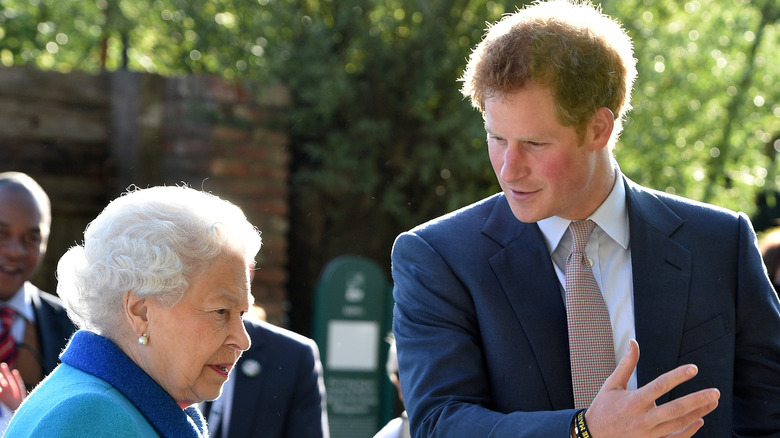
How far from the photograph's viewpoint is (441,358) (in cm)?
224

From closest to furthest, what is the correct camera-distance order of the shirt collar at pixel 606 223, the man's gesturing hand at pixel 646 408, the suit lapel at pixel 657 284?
the man's gesturing hand at pixel 646 408, the suit lapel at pixel 657 284, the shirt collar at pixel 606 223

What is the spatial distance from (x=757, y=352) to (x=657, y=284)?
0.28 m

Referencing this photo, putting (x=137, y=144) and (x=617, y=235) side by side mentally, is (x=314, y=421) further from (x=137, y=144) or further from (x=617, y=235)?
(x=137, y=144)

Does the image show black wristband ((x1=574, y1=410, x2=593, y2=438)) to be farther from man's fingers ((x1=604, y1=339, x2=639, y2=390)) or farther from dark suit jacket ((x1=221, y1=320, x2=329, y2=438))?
dark suit jacket ((x1=221, y1=320, x2=329, y2=438))

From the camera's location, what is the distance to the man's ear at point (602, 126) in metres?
2.35

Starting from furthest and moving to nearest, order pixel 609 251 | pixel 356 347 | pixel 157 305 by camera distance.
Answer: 1. pixel 356 347
2. pixel 609 251
3. pixel 157 305

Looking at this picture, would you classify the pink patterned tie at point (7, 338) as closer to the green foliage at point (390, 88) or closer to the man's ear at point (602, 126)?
the man's ear at point (602, 126)

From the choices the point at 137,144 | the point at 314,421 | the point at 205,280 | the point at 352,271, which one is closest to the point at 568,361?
the point at 205,280

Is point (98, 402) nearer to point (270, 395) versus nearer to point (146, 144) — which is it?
point (270, 395)

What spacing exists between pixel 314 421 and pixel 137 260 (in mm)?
1691

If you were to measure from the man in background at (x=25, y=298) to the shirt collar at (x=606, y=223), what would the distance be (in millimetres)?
2261

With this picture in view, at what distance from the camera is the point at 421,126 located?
267 inches

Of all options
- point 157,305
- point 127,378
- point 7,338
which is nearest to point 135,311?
point 157,305

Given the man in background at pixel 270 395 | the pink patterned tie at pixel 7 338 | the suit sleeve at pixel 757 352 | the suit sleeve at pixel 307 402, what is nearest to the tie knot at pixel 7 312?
the pink patterned tie at pixel 7 338
